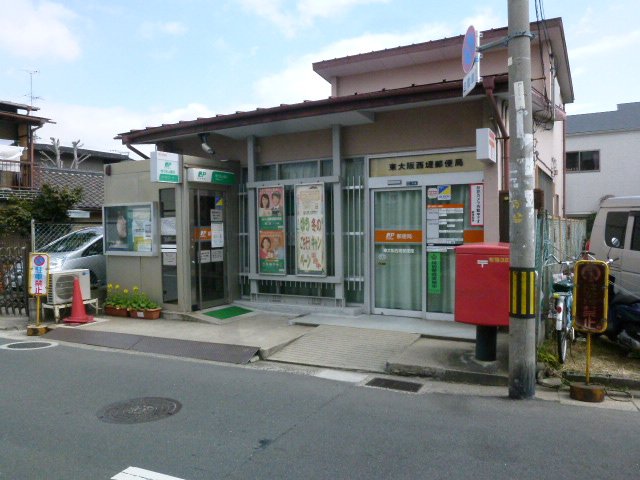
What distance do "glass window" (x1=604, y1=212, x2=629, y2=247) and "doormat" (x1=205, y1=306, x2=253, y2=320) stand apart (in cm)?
699

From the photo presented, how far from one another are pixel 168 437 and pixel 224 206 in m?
7.06

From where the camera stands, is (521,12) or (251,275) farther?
(251,275)

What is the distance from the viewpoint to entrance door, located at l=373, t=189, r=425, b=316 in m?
9.32

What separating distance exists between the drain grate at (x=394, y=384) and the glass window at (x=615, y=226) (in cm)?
515

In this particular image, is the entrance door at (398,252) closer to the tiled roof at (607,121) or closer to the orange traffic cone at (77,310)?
the orange traffic cone at (77,310)

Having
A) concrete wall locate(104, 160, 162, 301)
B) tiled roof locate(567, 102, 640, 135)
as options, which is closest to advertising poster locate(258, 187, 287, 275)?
concrete wall locate(104, 160, 162, 301)

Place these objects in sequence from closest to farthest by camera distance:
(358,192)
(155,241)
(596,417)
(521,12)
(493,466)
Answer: (493,466), (596,417), (521,12), (358,192), (155,241)

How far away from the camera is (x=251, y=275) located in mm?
10820

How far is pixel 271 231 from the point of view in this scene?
1050cm

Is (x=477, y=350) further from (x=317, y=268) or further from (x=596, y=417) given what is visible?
(x=317, y=268)

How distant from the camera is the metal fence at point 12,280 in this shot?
1129 centimetres

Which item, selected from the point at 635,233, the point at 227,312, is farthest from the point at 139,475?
the point at 635,233

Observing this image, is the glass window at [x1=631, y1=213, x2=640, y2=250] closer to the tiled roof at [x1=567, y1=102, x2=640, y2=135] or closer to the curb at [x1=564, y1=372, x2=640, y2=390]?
the curb at [x1=564, y1=372, x2=640, y2=390]

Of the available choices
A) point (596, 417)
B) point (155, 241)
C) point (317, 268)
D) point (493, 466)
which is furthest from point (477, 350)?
point (155, 241)
